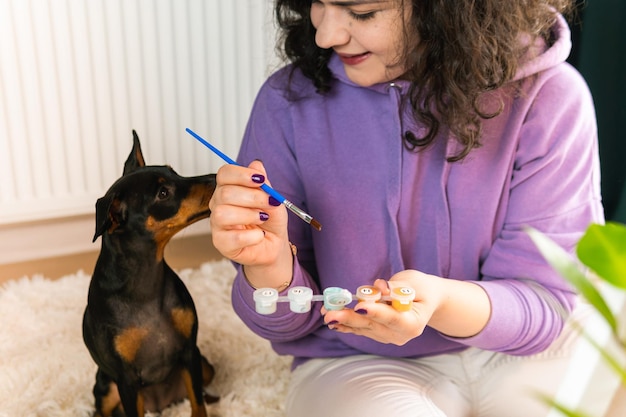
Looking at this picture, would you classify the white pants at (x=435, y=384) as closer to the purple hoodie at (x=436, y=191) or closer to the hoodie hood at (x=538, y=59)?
the purple hoodie at (x=436, y=191)

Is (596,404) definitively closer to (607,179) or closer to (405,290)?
(405,290)

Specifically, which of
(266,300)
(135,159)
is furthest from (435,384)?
(135,159)

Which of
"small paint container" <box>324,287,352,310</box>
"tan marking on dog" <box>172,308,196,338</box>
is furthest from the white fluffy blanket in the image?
"small paint container" <box>324,287,352,310</box>

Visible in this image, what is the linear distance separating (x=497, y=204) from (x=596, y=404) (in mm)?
614

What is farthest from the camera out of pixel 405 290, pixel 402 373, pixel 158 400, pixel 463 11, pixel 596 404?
pixel 158 400

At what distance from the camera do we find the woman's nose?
3.24ft

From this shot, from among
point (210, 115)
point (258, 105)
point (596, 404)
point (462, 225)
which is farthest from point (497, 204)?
point (210, 115)

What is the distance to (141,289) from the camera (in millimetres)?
1134

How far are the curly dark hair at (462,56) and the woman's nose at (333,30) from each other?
90mm

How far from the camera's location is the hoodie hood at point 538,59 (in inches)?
41.8

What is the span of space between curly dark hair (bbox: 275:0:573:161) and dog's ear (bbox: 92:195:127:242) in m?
0.45

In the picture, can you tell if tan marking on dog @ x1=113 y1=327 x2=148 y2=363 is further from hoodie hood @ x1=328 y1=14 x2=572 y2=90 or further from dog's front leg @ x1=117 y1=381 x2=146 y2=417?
hoodie hood @ x1=328 y1=14 x2=572 y2=90

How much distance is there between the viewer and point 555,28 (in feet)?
3.67

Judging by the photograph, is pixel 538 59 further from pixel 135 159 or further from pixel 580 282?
pixel 580 282
